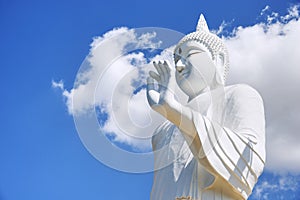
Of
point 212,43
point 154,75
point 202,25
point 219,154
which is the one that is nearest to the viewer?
point 154,75

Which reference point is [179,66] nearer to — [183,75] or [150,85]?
[183,75]

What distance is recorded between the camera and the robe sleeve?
4246mm

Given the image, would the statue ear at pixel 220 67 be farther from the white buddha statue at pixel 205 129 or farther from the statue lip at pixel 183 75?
the statue lip at pixel 183 75

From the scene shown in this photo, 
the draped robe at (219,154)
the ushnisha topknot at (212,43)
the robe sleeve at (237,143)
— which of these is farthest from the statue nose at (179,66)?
the robe sleeve at (237,143)

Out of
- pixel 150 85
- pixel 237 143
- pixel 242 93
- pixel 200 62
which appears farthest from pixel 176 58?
pixel 237 143

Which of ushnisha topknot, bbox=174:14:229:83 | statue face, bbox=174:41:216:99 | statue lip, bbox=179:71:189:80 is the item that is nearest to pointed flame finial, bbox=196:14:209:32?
ushnisha topknot, bbox=174:14:229:83

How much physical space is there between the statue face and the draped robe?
150 mm

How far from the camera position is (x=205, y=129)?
422cm

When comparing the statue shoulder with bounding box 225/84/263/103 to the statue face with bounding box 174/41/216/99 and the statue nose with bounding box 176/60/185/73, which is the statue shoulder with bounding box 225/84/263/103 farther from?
the statue nose with bounding box 176/60/185/73

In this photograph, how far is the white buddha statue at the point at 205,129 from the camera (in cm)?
418

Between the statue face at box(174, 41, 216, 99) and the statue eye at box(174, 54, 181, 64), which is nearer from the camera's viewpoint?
the statue face at box(174, 41, 216, 99)

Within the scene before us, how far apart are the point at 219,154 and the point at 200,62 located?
1.35 meters

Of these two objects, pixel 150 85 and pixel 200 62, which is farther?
pixel 200 62

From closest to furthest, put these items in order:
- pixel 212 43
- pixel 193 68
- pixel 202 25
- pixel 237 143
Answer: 1. pixel 237 143
2. pixel 193 68
3. pixel 212 43
4. pixel 202 25
